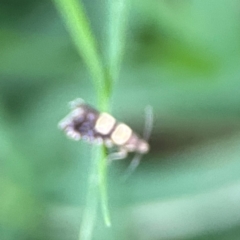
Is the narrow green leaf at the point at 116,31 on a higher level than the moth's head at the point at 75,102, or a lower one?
lower

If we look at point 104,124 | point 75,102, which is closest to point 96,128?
point 104,124

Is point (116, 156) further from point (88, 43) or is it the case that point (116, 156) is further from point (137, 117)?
point (88, 43)

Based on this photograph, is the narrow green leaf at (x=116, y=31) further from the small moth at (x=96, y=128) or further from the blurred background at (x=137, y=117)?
the blurred background at (x=137, y=117)

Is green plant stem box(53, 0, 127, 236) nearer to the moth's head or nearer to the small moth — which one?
the small moth

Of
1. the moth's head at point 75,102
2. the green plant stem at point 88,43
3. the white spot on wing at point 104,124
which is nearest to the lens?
the green plant stem at point 88,43

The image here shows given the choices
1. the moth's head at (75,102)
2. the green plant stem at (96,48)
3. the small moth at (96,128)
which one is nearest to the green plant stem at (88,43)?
the green plant stem at (96,48)

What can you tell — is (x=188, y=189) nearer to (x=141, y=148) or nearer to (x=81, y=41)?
(x=141, y=148)

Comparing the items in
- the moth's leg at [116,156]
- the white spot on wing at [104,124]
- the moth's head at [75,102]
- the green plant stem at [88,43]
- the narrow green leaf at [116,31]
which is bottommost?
the green plant stem at [88,43]

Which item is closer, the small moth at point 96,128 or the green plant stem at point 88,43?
the green plant stem at point 88,43
